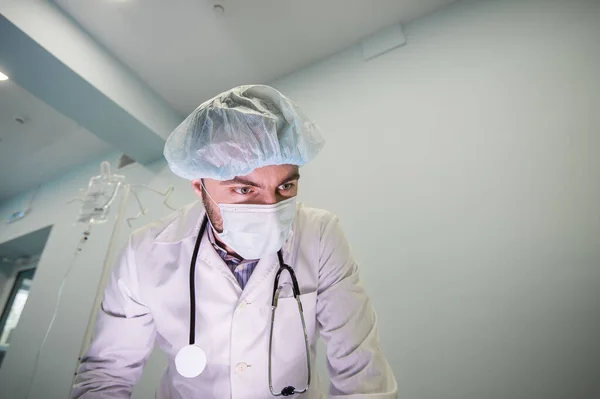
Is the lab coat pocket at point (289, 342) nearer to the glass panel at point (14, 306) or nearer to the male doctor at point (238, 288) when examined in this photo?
the male doctor at point (238, 288)

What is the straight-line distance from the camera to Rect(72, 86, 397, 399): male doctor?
786mm

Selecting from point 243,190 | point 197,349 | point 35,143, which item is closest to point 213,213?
point 243,190

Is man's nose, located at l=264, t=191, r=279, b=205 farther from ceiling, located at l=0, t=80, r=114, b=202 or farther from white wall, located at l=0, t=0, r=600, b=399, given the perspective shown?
ceiling, located at l=0, t=80, r=114, b=202

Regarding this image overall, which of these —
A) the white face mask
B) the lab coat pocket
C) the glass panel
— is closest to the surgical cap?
the white face mask

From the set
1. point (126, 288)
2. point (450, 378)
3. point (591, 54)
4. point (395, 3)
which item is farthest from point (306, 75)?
point (450, 378)

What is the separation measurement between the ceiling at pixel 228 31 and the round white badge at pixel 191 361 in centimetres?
164

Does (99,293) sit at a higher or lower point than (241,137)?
lower

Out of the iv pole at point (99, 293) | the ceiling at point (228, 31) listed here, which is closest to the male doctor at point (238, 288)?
the iv pole at point (99, 293)

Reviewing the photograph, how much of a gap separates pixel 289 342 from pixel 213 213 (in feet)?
1.37

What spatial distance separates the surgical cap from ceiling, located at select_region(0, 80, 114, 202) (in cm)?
219

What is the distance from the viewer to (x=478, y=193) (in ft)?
3.92

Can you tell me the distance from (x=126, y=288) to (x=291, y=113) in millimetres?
716

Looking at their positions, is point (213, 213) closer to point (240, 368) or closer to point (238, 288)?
point (238, 288)

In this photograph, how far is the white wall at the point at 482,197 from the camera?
962mm
